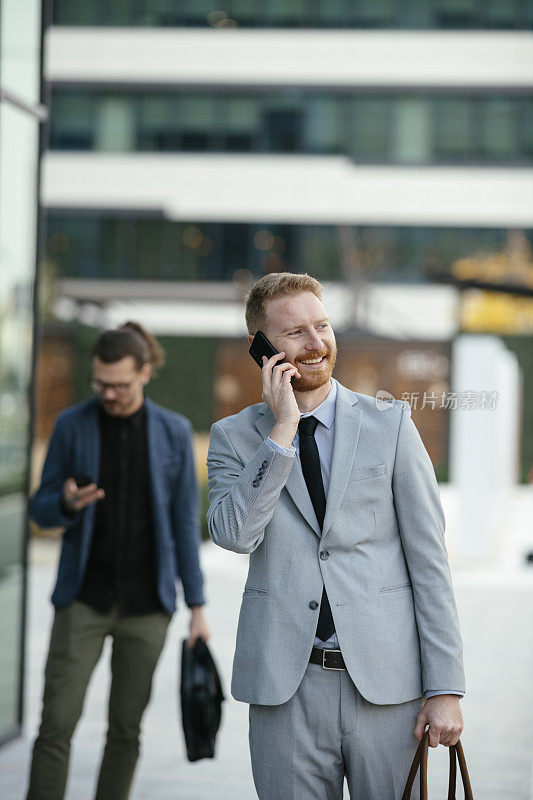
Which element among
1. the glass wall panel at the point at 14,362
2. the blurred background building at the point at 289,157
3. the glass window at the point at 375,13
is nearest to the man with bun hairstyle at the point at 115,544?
the glass wall panel at the point at 14,362

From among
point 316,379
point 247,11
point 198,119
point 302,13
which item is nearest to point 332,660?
point 316,379

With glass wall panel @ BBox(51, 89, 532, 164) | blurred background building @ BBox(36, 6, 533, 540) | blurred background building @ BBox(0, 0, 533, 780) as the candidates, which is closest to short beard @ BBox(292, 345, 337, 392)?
blurred background building @ BBox(0, 0, 533, 780)

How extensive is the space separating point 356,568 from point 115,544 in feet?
5.34

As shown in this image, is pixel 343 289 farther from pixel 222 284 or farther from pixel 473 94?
pixel 473 94

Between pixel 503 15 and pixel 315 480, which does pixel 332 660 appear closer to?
pixel 315 480

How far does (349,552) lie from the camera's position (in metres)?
2.65

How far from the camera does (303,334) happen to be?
8.71ft

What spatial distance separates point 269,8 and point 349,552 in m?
30.4

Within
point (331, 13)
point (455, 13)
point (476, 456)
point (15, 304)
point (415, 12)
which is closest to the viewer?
point (15, 304)

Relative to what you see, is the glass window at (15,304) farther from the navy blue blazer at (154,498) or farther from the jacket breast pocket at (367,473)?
the jacket breast pocket at (367,473)

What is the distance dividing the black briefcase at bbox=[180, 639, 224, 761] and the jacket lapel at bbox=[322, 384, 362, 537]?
172 centimetres

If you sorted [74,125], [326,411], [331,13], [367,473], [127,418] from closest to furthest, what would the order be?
[367,473]
[326,411]
[127,418]
[331,13]
[74,125]

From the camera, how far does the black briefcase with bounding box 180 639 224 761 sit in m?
4.07

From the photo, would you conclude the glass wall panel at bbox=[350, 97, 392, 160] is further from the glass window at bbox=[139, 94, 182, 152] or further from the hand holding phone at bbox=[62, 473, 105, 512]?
the hand holding phone at bbox=[62, 473, 105, 512]
